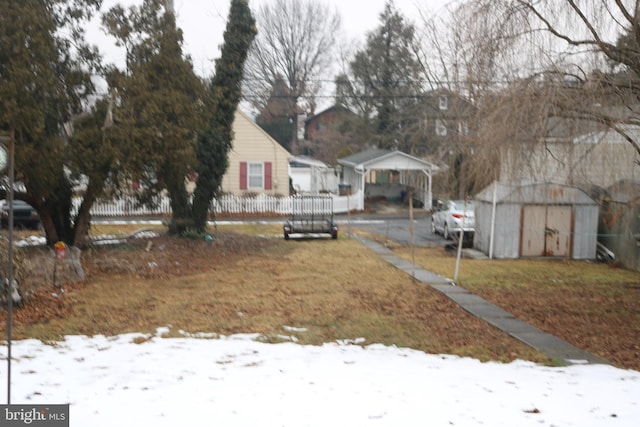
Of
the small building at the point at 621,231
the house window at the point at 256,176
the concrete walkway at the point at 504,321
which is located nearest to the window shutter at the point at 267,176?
the house window at the point at 256,176

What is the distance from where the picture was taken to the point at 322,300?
11758 mm

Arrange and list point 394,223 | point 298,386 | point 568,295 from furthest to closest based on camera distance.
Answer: point 394,223
point 568,295
point 298,386

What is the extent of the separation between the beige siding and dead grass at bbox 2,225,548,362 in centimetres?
1828

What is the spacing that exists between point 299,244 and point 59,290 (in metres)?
10.3

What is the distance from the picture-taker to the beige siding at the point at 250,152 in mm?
36031

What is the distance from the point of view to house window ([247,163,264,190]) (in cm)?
3625

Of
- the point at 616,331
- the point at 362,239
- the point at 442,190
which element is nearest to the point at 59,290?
the point at 616,331

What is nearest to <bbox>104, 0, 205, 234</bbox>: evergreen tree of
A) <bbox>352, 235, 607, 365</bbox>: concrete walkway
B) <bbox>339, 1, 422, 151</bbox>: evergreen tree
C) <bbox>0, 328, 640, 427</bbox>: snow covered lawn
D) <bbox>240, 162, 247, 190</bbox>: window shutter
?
<bbox>352, 235, 607, 365</bbox>: concrete walkway

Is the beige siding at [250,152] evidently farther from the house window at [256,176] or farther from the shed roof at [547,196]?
the shed roof at [547,196]

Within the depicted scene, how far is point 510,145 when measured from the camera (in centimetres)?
1049

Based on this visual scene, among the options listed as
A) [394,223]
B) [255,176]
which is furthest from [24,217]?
[394,223]

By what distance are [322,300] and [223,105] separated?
424 inches

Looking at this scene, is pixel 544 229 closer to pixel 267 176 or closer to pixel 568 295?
→ pixel 568 295

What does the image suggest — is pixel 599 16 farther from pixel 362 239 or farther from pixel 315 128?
pixel 315 128
